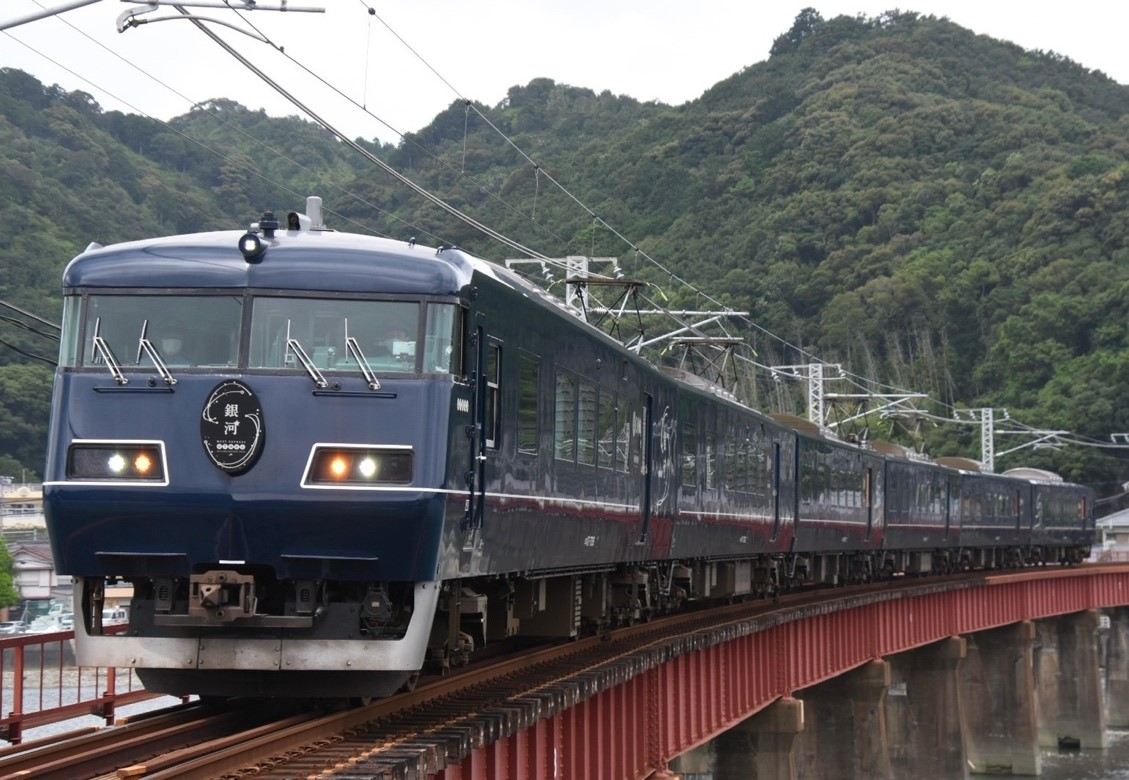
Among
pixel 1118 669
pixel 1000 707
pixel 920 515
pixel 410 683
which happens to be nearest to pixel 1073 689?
pixel 1000 707

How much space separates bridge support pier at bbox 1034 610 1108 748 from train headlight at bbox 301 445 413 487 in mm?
55605

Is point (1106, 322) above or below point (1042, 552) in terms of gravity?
above

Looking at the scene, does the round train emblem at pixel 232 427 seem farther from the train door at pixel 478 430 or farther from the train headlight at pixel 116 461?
the train door at pixel 478 430

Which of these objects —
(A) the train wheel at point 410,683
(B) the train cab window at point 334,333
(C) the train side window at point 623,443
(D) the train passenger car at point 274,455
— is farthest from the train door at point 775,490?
(B) the train cab window at point 334,333

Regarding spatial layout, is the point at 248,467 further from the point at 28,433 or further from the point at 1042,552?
the point at 1042,552

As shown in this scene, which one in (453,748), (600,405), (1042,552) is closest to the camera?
(453,748)

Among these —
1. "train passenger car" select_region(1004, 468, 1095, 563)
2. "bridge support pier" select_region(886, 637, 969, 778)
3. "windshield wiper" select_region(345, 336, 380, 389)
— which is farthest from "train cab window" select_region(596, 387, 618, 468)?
"train passenger car" select_region(1004, 468, 1095, 563)

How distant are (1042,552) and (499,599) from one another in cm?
4911

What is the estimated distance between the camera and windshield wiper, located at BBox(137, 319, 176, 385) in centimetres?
1106

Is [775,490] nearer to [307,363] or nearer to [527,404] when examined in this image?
[527,404]

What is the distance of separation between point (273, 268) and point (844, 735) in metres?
30.2

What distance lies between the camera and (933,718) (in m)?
46.3

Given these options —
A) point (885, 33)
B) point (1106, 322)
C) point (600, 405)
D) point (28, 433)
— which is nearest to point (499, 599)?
point (600, 405)

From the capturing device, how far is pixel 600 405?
16.5 meters
